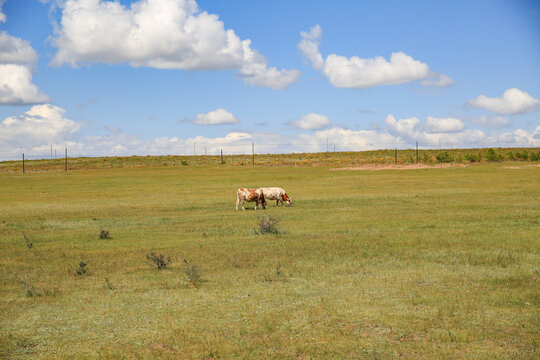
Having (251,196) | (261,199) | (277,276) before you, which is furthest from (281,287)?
(261,199)

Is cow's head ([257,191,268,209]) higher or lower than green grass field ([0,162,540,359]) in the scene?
higher

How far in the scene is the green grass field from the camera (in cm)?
821

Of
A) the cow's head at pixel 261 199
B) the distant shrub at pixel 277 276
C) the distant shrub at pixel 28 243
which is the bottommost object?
the distant shrub at pixel 28 243

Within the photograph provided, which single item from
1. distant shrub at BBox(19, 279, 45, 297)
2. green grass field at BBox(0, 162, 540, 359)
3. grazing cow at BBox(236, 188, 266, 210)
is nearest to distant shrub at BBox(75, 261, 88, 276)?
green grass field at BBox(0, 162, 540, 359)

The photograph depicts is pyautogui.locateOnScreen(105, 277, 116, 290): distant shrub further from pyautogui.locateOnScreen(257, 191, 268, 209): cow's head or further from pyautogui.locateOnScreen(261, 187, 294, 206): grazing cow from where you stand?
pyautogui.locateOnScreen(261, 187, 294, 206): grazing cow

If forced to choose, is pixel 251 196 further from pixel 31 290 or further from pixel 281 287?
pixel 31 290

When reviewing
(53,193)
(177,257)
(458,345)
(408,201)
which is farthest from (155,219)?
(53,193)

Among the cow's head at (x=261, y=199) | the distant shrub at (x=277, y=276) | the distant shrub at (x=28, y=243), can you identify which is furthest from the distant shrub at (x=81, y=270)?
the cow's head at (x=261, y=199)

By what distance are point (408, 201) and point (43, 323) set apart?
24804 millimetres

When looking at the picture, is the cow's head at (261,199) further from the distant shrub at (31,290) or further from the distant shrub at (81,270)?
the distant shrub at (31,290)

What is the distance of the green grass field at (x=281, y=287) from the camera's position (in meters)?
8.21

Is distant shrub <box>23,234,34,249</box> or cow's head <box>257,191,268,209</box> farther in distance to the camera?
cow's head <box>257,191,268,209</box>

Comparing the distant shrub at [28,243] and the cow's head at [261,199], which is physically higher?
the cow's head at [261,199]

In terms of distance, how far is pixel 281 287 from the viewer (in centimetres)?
1138
